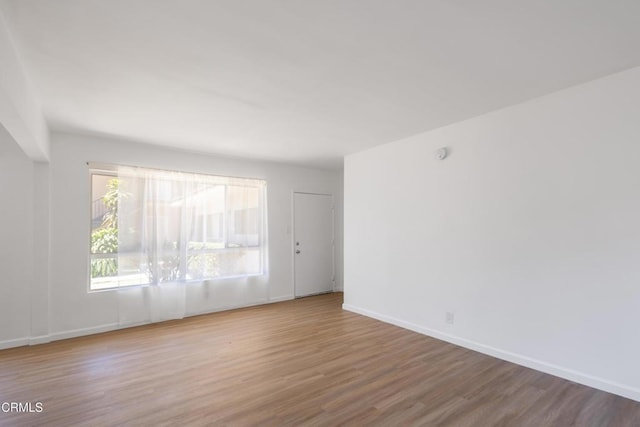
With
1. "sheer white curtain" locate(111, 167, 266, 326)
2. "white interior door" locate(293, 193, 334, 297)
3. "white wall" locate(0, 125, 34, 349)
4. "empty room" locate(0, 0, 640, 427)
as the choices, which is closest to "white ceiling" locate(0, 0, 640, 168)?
"empty room" locate(0, 0, 640, 427)

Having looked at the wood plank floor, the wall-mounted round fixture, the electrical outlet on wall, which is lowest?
the wood plank floor

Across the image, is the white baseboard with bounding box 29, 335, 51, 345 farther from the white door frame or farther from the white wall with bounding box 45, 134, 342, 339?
the white door frame

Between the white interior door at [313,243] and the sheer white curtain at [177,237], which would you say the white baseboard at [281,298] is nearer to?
the white interior door at [313,243]

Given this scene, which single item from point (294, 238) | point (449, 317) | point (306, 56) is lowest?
point (449, 317)

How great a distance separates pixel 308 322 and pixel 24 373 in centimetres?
293

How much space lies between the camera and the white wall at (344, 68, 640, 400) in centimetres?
247

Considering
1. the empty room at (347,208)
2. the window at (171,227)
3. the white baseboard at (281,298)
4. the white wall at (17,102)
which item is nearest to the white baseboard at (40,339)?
the empty room at (347,208)

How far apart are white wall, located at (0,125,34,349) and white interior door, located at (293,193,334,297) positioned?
3.65 metres

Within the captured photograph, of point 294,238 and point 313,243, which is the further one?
point 313,243

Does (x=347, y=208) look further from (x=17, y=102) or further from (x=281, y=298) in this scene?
(x=17, y=102)

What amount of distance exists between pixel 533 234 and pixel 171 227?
14.6 feet

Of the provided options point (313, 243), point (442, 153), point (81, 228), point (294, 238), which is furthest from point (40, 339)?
point (442, 153)

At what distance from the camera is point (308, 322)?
14.4ft

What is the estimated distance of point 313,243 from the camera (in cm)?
616
